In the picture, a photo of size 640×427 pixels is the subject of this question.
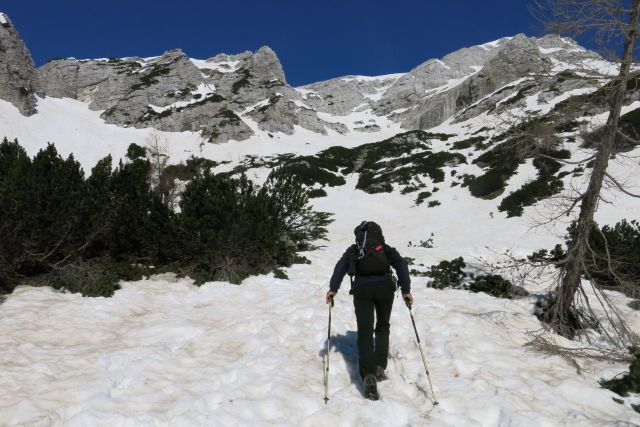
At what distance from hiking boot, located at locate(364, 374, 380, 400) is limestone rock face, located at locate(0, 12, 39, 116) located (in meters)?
63.6

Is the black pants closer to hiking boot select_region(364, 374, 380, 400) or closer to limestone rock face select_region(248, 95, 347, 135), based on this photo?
hiking boot select_region(364, 374, 380, 400)

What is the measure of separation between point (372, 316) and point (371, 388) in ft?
2.52

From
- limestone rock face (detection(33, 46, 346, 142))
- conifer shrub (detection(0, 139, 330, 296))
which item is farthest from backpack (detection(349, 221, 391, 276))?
limestone rock face (detection(33, 46, 346, 142))

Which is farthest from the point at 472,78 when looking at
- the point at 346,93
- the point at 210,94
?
the point at 210,94

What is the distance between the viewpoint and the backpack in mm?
4355

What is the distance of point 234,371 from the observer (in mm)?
4484

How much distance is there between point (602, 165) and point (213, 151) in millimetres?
55454

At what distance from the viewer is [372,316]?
14.3 feet

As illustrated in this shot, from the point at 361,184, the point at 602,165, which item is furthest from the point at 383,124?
the point at 602,165

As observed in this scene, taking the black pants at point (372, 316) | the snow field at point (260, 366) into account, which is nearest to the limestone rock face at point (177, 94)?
the snow field at point (260, 366)

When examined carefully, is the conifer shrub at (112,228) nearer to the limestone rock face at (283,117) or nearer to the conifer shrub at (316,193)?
the conifer shrub at (316,193)

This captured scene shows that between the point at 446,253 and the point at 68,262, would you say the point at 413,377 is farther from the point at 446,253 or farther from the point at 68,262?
the point at 446,253

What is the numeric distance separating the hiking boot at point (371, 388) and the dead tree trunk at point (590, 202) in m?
3.53

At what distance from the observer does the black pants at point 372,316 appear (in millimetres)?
4250
